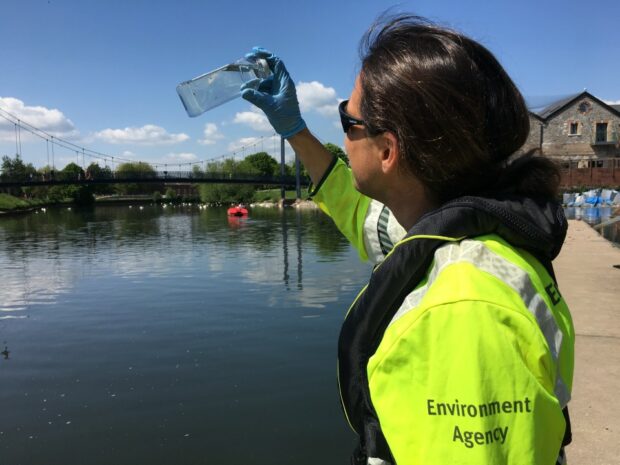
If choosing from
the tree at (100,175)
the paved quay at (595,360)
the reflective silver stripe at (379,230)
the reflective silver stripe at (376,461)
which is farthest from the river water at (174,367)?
the tree at (100,175)

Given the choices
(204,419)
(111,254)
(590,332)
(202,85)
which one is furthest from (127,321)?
(111,254)

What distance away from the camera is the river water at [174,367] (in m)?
5.45

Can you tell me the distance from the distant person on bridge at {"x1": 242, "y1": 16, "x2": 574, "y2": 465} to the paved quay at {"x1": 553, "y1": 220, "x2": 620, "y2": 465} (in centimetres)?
235

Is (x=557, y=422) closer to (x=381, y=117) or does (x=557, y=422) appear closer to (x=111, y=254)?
(x=381, y=117)

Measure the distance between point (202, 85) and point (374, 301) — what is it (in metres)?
1.46

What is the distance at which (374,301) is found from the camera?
1.04m

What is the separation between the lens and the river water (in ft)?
17.9

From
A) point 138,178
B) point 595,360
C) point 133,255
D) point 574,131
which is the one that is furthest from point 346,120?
point 138,178

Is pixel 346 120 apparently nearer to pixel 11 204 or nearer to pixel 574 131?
pixel 574 131

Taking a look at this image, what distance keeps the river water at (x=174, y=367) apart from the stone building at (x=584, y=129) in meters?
40.6

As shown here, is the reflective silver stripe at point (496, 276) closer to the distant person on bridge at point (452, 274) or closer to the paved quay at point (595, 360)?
the distant person on bridge at point (452, 274)

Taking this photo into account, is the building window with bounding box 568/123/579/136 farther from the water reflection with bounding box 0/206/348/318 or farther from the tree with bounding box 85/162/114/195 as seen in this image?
the tree with bounding box 85/162/114/195

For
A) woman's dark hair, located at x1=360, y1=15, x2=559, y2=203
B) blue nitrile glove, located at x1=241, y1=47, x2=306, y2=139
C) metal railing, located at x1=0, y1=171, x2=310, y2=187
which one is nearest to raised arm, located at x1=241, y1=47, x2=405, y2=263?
blue nitrile glove, located at x1=241, y1=47, x2=306, y2=139

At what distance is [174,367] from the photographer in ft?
25.1
